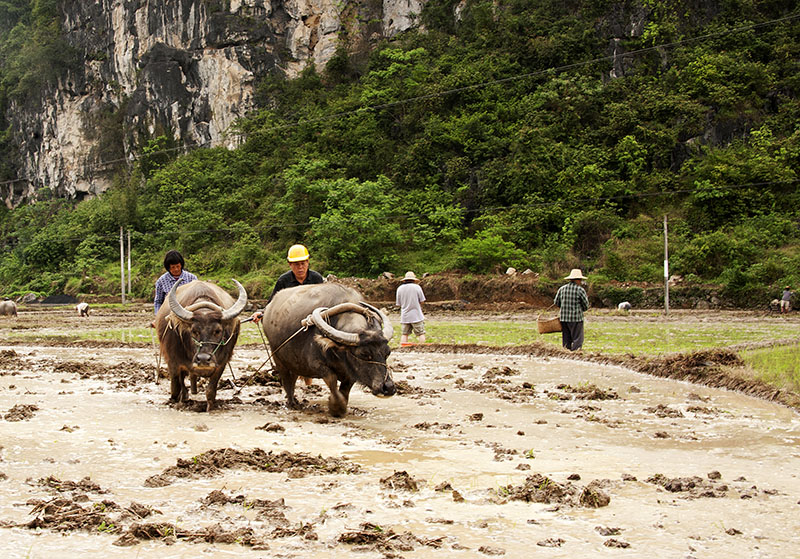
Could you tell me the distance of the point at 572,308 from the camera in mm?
13391

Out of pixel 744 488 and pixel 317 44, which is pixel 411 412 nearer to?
pixel 744 488

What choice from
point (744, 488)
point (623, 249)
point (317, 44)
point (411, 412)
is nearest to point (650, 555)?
point (744, 488)

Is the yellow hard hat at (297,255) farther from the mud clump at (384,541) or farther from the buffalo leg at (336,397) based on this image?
the mud clump at (384,541)

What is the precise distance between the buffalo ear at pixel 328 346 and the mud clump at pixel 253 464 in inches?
72.0

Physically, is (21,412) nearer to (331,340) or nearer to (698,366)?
(331,340)

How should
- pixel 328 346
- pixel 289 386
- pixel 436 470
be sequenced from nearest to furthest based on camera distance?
pixel 436 470 < pixel 328 346 < pixel 289 386

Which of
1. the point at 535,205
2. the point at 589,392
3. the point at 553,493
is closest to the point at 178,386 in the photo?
the point at 589,392

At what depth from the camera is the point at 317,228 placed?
123 feet

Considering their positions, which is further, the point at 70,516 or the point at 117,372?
the point at 117,372

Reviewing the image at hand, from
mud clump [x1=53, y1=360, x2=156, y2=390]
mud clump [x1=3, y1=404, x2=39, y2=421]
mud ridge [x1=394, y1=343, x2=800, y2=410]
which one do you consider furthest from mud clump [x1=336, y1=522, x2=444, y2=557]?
mud clump [x1=53, y1=360, x2=156, y2=390]

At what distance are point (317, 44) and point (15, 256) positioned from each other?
2822 centimetres

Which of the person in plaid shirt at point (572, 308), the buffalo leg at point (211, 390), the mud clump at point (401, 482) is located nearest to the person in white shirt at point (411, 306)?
the person in plaid shirt at point (572, 308)

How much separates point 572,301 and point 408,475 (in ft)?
28.7

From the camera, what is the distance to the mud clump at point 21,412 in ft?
24.6
